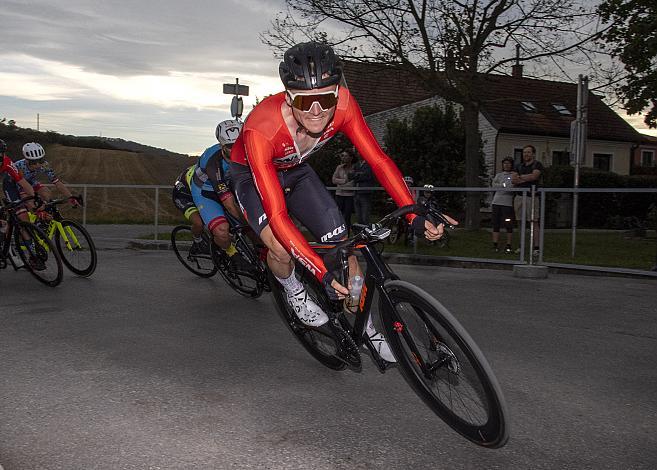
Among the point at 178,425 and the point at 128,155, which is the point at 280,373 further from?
the point at 128,155

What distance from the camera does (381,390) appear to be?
14.5 ft

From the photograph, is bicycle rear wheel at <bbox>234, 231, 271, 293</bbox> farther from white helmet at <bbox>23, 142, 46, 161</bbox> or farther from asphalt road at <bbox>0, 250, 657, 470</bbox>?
white helmet at <bbox>23, 142, 46, 161</bbox>

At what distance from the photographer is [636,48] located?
15445mm

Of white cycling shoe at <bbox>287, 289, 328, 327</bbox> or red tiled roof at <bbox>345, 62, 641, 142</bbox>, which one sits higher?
red tiled roof at <bbox>345, 62, 641, 142</bbox>

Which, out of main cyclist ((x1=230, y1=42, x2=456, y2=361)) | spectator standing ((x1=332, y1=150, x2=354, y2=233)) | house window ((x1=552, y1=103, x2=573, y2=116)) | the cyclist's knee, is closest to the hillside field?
spectator standing ((x1=332, y1=150, x2=354, y2=233))

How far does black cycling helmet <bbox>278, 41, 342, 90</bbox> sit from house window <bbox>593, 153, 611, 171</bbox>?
131 feet

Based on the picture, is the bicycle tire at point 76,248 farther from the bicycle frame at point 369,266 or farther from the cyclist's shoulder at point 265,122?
the bicycle frame at point 369,266

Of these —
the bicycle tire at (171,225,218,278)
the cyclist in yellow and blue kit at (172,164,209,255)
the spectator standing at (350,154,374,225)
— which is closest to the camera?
the cyclist in yellow and blue kit at (172,164,209,255)

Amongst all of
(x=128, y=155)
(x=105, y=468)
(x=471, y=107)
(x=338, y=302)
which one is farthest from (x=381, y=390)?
(x=128, y=155)

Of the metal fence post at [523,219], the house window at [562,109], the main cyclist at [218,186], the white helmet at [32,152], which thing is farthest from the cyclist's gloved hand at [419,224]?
the house window at [562,109]

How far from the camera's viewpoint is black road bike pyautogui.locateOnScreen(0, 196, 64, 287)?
8461mm

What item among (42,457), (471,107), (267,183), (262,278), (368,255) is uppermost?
(471,107)

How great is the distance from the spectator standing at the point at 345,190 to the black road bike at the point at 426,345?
1019 centimetres

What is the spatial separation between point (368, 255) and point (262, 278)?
3677 mm
